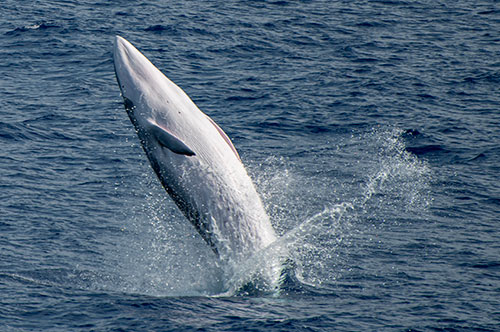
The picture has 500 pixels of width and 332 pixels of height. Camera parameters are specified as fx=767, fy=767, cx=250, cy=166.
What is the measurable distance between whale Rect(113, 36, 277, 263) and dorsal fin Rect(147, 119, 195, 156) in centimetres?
68

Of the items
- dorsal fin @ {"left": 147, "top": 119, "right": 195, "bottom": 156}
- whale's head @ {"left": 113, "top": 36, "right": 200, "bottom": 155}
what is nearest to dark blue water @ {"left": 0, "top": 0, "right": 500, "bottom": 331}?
dorsal fin @ {"left": 147, "top": 119, "right": 195, "bottom": 156}

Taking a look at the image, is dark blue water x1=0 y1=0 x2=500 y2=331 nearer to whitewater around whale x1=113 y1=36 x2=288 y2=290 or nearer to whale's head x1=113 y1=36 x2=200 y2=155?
whitewater around whale x1=113 y1=36 x2=288 y2=290

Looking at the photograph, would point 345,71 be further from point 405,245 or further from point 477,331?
point 477,331

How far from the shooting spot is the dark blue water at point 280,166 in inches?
754

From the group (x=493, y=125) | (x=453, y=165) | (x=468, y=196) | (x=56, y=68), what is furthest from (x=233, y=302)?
(x=56, y=68)

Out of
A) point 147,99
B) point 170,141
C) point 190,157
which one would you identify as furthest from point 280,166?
point 170,141

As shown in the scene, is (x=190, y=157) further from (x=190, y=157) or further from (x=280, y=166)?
(x=280, y=166)

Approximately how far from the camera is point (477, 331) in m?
17.8

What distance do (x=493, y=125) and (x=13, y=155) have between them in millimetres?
19931

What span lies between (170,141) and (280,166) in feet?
39.0

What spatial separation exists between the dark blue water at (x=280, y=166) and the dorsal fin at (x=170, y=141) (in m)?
3.94

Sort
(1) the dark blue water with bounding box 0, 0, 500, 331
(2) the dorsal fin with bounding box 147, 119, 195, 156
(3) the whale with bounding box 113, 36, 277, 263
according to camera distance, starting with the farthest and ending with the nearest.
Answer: (1) the dark blue water with bounding box 0, 0, 500, 331
(3) the whale with bounding box 113, 36, 277, 263
(2) the dorsal fin with bounding box 147, 119, 195, 156

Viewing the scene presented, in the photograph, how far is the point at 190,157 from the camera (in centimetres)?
1866

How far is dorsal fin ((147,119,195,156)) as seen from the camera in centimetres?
1727
